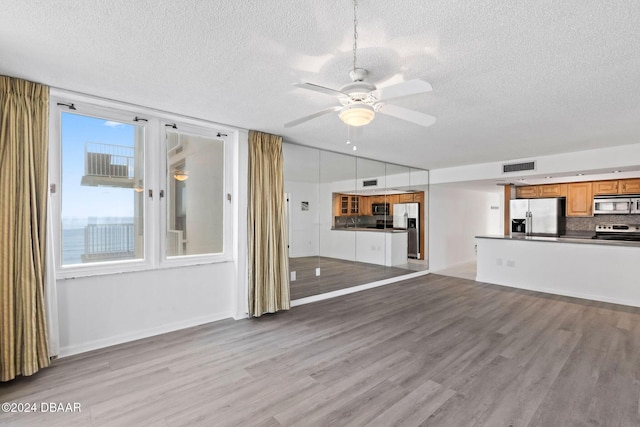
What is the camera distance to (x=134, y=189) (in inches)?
134

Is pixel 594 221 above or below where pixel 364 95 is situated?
below

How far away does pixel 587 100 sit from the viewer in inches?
114

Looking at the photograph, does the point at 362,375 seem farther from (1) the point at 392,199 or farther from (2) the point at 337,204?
(1) the point at 392,199

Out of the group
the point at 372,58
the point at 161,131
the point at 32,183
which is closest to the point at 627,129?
the point at 372,58

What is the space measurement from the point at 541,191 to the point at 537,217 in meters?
0.66

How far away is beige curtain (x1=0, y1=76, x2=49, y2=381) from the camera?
2463mm

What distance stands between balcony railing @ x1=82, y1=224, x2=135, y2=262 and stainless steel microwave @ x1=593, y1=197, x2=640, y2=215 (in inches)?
326

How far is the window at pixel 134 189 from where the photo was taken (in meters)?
3.01

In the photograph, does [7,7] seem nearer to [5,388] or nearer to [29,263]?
[29,263]

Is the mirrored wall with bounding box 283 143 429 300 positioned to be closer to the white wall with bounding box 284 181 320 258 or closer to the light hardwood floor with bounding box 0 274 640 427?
the white wall with bounding box 284 181 320 258

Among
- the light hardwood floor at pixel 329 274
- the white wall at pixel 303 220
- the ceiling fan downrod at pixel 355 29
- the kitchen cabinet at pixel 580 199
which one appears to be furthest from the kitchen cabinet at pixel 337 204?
the kitchen cabinet at pixel 580 199

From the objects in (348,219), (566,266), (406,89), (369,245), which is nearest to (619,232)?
(566,266)

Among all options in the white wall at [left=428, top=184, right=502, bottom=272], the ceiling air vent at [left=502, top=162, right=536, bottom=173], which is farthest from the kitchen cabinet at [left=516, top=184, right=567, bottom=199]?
the ceiling air vent at [left=502, top=162, right=536, bottom=173]

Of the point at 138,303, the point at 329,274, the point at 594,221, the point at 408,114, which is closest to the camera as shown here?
the point at 408,114
